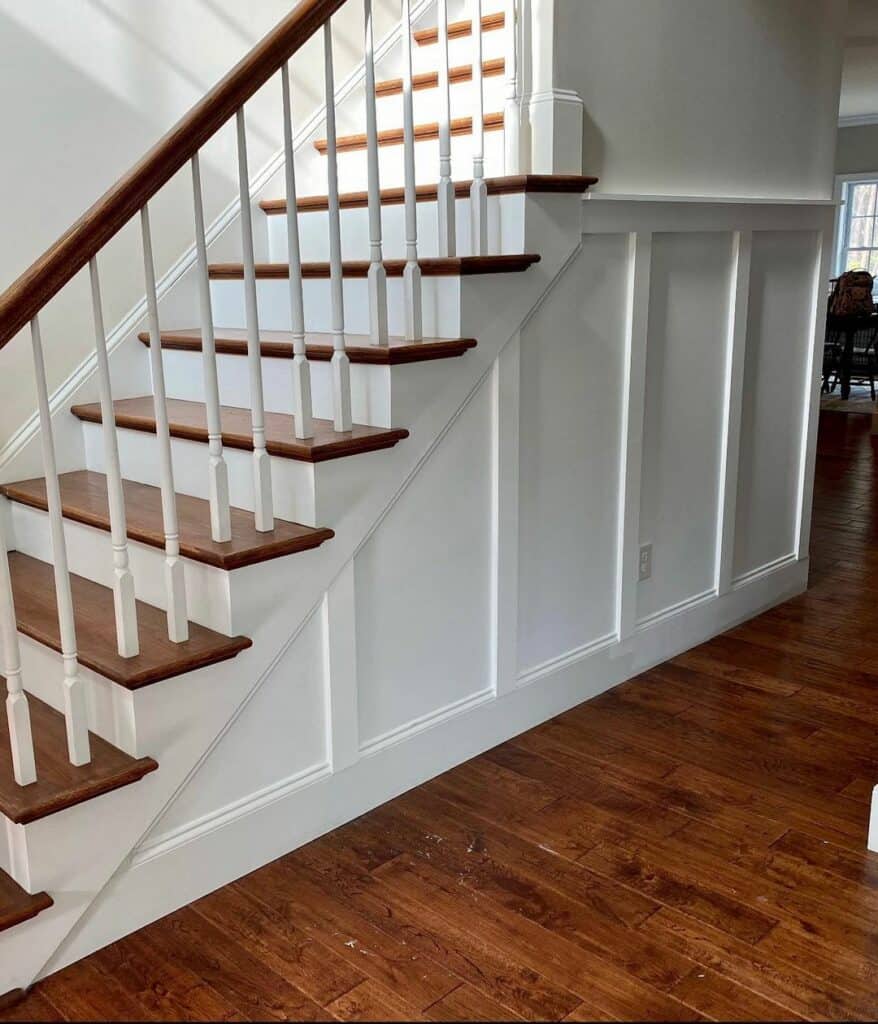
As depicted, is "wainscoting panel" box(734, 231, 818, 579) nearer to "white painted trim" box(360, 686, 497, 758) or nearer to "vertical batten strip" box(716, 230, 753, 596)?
"vertical batten strip" box(716, 230, 753, 596)

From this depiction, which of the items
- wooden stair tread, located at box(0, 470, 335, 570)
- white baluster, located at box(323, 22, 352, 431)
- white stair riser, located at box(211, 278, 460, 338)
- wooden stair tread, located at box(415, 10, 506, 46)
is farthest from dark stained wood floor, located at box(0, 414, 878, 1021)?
wooden stair tread, located at box(415, 10, 506, 46)

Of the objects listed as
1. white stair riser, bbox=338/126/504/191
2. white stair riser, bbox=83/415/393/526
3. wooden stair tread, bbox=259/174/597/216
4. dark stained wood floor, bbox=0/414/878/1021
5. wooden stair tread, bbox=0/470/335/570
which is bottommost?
dark stained wood floor, bbox=0/414/878/1021

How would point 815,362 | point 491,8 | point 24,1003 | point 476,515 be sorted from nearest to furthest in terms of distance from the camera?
point 24,1003 → point 476,515 → point 491,8 → point 815,362

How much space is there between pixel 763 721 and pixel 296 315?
1769 mm

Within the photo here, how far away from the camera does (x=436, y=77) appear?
326 cm

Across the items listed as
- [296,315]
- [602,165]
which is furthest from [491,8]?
[296,315]

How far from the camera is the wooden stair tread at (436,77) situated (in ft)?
10.0

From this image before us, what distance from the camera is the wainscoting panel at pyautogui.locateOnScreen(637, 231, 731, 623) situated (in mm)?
3180

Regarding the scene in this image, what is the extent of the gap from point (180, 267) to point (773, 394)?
6.92ft

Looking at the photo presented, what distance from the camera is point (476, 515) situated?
269 centimetres

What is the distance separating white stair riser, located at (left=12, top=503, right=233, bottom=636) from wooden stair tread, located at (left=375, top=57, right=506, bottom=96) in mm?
1628

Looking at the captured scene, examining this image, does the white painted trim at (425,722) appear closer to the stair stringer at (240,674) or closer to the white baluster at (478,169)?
the stair stringer at (240,674)

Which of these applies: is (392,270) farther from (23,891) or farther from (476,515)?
(23,891)

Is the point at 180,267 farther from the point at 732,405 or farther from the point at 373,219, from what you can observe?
the point at 732,405
